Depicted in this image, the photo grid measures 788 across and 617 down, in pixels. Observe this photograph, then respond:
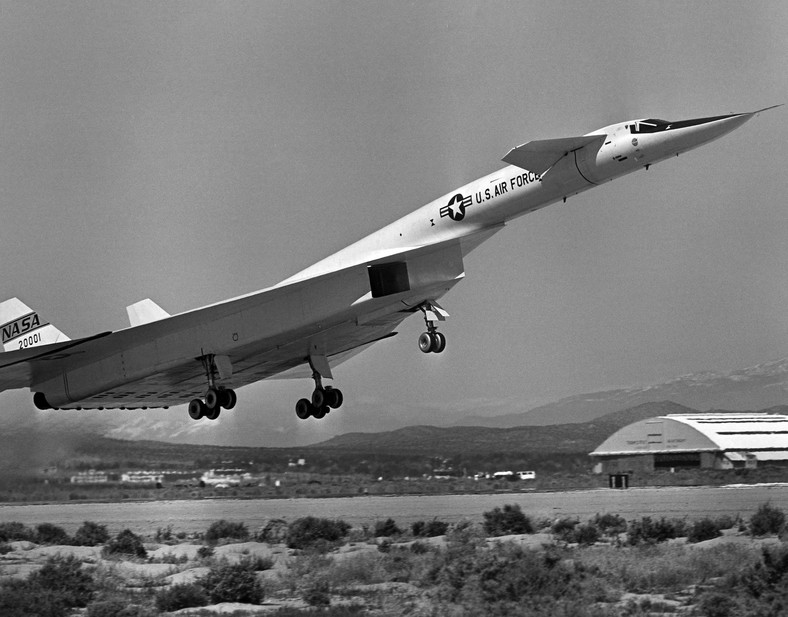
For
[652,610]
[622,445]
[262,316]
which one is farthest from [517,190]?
[622,445]

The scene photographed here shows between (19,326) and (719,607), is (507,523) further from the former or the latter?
(719,607)

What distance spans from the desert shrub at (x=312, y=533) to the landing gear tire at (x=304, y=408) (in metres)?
3.56

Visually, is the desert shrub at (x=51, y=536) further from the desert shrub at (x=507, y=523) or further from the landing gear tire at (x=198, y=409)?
the desert shrub at (x=507, y=523)

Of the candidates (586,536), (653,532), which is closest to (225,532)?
(586,536)

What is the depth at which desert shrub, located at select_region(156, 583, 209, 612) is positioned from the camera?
60.7 ft

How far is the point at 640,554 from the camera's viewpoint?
Result: 78.5ft

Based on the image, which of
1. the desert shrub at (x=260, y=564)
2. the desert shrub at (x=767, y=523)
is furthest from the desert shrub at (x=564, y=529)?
the desert shrub at (x=260, y=564)

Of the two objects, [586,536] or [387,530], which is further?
[387,530]

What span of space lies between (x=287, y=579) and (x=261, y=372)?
6886mm

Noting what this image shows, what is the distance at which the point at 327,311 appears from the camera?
2258 centimetres

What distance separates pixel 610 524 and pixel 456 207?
1161 centimetres

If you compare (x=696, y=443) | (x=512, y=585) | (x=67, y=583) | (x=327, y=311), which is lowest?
(x=512, y=585)

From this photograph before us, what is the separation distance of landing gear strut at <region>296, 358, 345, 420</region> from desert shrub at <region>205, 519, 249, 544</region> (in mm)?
6154

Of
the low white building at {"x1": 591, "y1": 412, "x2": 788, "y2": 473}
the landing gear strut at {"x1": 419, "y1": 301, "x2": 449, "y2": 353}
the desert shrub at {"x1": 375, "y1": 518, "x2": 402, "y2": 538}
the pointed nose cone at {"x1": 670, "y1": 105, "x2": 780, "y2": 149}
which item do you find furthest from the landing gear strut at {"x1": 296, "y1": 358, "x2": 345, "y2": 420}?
the low white building at {"x1": 591, "y1": 412, "x2": 788, "y2": 473}
